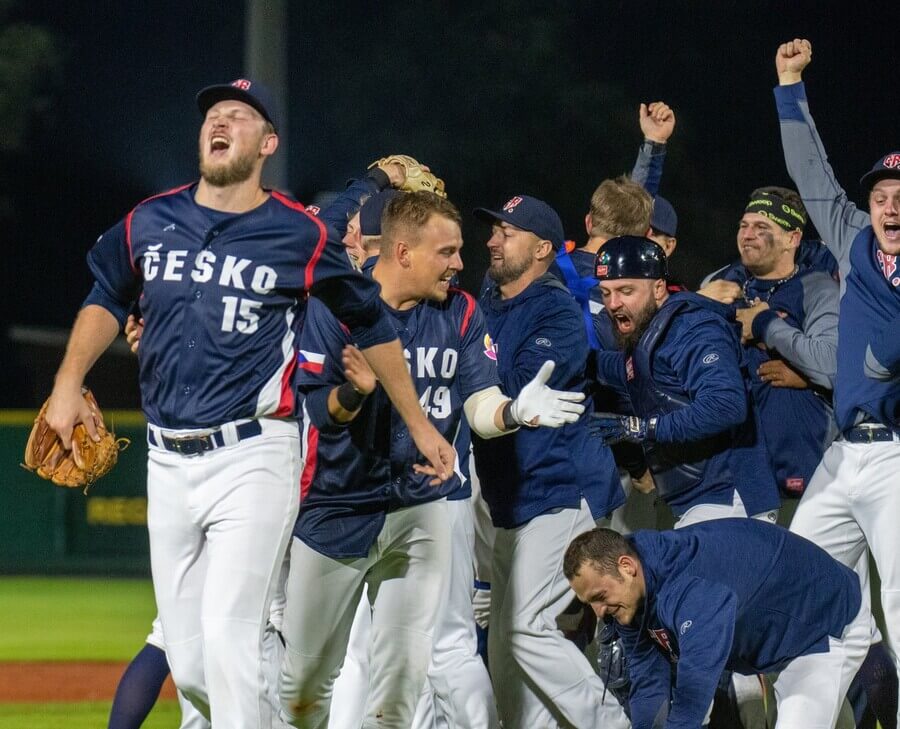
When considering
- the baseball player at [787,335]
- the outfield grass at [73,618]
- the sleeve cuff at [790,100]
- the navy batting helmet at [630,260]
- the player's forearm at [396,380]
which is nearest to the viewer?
the player's forearm at [396,380]

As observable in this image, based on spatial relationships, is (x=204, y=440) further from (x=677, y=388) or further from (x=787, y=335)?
(x=787, y=335)

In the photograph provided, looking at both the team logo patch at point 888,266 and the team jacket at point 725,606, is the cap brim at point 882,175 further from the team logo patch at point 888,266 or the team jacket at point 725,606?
the team jacket at point 725,606

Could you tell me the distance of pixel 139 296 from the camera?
4.76m

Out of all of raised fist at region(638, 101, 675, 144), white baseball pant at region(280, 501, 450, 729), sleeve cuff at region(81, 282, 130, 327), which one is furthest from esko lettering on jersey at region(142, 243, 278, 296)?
raised fist at region(638, 101, 675, 144)

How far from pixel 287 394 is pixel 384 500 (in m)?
0.77

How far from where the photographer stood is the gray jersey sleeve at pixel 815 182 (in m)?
6.11

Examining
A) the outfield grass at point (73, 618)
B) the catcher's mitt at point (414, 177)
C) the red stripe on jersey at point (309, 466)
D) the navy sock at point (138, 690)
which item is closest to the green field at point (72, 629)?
the outfield grass at point (73, 618)

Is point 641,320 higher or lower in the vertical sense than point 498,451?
higher

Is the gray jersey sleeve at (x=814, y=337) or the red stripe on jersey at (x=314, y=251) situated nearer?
the red stripe on jersey at (x=314, y=251)

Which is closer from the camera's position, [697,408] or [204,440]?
[204,440]

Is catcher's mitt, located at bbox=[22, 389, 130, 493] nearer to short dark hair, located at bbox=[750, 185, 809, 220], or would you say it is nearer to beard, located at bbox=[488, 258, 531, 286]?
beard, located at bbox=[488, 258, 531, 286]

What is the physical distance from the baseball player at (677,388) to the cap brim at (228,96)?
1759 millimetres

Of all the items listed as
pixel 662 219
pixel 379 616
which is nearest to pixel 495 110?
pixel 662 219

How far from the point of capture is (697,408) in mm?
5598
